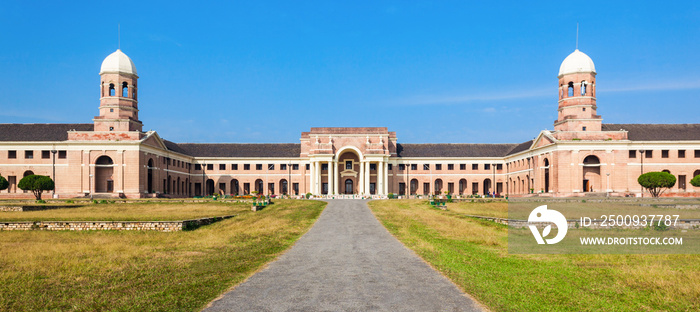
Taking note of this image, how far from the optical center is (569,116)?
6178 cm

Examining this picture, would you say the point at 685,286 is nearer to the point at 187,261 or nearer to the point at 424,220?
the point at 187,261

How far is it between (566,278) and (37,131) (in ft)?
224

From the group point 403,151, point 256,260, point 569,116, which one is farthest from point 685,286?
point 403,151

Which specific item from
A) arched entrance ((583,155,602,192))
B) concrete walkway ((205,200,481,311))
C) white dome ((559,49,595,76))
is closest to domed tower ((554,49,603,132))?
white dome ((559,49,595,76))

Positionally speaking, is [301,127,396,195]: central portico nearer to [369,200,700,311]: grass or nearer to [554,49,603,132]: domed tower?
[554,49,603,132]: domed tower

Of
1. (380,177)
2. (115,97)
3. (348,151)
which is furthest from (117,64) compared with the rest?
(380,177)

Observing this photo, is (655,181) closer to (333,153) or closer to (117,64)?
(333,153)

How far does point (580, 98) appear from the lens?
6194 centimetres

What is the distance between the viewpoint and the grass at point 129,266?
33.6 ft

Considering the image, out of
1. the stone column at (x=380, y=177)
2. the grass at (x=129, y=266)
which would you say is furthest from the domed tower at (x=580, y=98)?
the grass at (x=129, y=266)

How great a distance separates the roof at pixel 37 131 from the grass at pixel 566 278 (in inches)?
2291

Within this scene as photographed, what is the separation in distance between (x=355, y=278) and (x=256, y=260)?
4.12 meters

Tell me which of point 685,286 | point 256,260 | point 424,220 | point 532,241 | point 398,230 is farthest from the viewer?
point 424,220

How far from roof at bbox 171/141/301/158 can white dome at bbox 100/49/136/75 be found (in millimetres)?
19611
